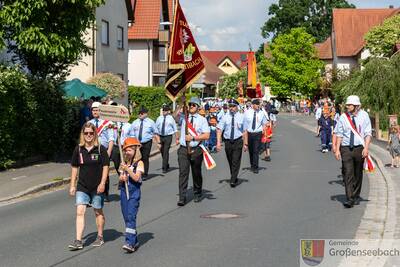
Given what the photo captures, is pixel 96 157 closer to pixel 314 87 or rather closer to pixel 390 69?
pixel 390 69

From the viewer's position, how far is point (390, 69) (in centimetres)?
3512

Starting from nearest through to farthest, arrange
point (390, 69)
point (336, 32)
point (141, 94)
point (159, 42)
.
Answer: point (390, 69), point (141, 94), point (159, 42), point (336, 32)

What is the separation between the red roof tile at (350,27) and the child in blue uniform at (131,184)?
81.9 metres

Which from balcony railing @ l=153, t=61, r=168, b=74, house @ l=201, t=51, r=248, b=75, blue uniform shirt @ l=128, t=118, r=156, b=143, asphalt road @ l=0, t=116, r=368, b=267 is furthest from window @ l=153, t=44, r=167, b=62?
house @ l=201, t=51, r=248, b=75

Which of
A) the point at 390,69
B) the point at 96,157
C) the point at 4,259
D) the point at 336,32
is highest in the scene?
the point at 336,32

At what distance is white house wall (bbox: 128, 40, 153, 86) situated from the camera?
5456 cm

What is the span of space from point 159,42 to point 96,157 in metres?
48.1

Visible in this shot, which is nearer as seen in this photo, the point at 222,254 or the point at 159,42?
the point at 222,254

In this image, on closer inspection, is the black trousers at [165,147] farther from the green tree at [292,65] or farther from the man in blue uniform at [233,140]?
the green tree at [292,65]

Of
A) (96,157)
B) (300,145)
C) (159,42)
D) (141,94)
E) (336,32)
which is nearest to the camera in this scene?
(96,157)

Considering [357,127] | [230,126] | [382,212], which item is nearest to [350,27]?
[230,126]

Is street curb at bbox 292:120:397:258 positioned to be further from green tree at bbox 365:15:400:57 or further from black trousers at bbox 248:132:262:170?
green tree at bbox 365:15:400:57

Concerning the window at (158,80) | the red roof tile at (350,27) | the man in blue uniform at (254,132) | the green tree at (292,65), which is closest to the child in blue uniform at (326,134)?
the man in blue uniform at (254,132)

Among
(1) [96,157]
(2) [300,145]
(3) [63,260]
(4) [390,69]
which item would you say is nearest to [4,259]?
(3) [63,260]
